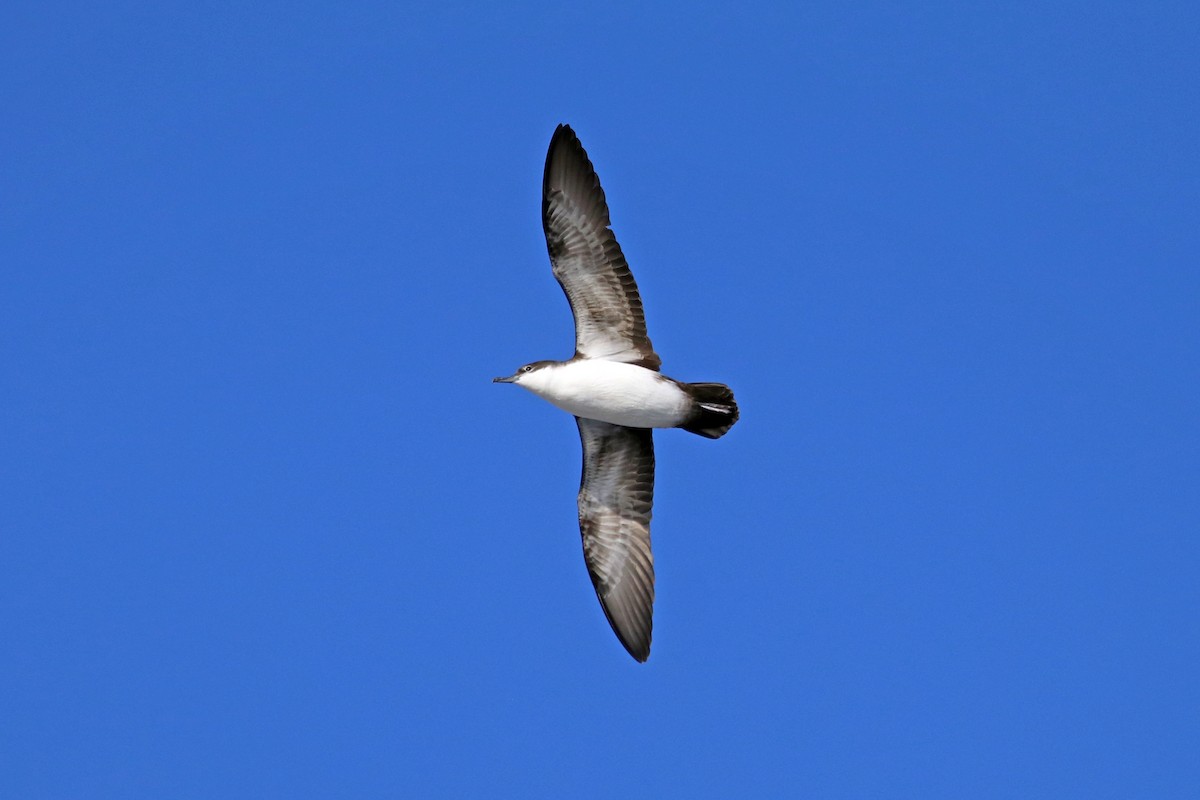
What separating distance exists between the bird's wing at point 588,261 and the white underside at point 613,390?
0.94 ft

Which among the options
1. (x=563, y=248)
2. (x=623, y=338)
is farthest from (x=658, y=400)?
(x=563, y=248)

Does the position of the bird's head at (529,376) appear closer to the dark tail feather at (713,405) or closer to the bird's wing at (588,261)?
the bird's wing at (588,261)

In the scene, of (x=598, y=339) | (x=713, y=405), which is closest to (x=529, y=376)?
(x=598, y=339)

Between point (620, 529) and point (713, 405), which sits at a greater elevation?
point (713, 405)

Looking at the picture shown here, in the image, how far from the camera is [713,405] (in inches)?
693

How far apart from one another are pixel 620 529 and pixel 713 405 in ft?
7.79

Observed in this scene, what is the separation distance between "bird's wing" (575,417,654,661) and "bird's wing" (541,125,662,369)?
1.43 meters

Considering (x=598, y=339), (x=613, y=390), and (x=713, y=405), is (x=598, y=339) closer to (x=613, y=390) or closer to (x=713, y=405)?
(x=613, y=390)

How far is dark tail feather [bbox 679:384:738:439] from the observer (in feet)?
57.8

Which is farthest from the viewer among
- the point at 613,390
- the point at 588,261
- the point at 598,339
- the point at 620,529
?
the point at 620,529

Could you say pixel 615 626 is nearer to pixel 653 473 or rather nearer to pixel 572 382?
pixel 653 473

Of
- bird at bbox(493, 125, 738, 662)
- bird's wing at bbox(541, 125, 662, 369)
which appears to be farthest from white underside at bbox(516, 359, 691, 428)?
bird's wing at bbox(541, 125, 662, 369)

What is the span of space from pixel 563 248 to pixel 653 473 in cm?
319

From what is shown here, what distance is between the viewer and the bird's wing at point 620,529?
1892 centimetres
